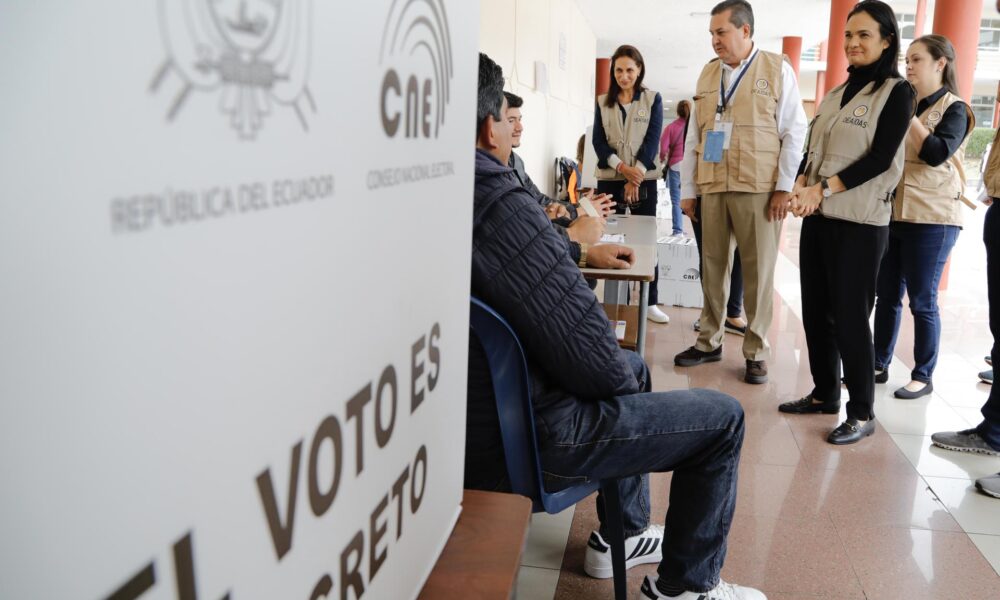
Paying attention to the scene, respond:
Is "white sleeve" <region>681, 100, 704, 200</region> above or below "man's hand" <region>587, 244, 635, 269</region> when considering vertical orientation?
above

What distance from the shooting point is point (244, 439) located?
36 cm

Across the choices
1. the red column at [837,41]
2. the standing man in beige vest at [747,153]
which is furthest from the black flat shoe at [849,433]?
the red column at [837,41]

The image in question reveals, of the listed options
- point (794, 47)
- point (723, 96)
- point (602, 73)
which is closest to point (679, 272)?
point (723, 96)

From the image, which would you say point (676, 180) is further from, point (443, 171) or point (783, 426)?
point (443, 171)

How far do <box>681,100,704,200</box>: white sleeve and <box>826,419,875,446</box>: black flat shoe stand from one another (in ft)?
4.17

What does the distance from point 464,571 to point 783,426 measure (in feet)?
7.60

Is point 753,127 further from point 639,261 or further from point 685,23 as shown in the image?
point 685,23

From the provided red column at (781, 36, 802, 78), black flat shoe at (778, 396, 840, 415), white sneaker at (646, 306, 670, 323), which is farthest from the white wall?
red column at (781, 36, 802, 78)

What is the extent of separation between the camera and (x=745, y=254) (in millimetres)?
3271

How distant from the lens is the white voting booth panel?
0.77 ft

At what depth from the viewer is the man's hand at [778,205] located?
309 centimetres

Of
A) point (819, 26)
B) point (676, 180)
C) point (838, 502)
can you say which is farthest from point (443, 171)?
point (819, 26)

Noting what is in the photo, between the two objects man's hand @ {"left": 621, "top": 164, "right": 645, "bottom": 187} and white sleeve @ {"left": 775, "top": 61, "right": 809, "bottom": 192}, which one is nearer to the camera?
white sleeve @ {"left": 775, "top": 61, "right": 809, "bottom": 192}

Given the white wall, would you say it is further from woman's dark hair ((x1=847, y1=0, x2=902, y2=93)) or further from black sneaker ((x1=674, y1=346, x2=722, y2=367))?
woman's dark hair ((x1=847, y1=0, x2=902, y2=93))
